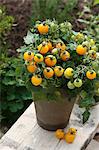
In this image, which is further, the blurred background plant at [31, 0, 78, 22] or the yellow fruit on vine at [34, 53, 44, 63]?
the blurred background plant at [31, 0, 78, 22]

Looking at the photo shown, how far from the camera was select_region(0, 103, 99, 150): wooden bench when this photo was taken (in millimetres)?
1902

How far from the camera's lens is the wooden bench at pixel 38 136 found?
190 cm

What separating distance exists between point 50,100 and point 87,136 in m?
0.31

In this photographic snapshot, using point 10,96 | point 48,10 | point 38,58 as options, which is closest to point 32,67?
point 38,58

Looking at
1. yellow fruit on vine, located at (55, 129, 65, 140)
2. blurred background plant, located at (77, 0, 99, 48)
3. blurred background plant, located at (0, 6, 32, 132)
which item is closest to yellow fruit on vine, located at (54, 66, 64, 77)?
yellow fruit on vine, located at (55, 129, 65, 140)

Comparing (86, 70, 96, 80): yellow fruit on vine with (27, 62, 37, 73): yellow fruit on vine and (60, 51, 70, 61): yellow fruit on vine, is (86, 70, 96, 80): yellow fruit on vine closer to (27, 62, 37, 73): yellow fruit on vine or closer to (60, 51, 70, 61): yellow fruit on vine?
(60, 51, 70, 61): yellow fruit on vine

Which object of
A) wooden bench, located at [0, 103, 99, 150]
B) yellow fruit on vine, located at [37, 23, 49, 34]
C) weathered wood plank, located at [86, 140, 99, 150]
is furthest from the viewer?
weathered wood plank, located at [86, 140, 99, 150]

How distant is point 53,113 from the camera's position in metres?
1.87

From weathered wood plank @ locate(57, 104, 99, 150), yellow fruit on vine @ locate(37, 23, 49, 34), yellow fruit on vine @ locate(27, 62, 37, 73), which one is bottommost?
weathered wood plank @ locate(57, 104, 99, 150)

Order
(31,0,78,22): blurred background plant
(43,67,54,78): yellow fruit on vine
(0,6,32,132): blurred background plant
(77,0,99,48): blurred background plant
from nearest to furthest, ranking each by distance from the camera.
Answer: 1. (43,67,54,78): yellow fruit on vine
2. (0,6,32,132): blurred background plant
3. (31,0,78,22): blurred background plant
4. (77,0,99,48): blurred background plant

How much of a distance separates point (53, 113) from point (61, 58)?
0.27 m

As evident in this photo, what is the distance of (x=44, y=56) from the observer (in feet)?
5.72

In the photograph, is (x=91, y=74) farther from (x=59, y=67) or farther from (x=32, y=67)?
(x=32, y=67)

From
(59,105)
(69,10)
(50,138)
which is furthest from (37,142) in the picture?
(69,10)
